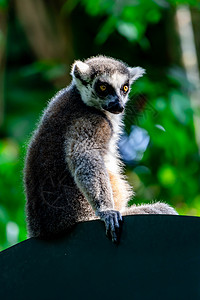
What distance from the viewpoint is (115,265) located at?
1.79 m

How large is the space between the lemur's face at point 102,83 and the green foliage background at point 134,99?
5.7 inches

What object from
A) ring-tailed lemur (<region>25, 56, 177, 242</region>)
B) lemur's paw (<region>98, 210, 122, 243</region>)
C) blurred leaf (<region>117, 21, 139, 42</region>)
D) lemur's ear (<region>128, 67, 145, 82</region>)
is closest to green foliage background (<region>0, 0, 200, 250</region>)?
blurred leaf (<region>117, 21, 139, 42</region>)

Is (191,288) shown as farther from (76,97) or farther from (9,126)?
(9,126)

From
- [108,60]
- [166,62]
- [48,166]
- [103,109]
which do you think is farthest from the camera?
[166,62]

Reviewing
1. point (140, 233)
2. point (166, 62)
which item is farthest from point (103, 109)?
point (166, 62)

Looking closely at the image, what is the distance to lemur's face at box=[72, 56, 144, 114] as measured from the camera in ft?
9.07

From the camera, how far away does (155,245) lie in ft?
5.84

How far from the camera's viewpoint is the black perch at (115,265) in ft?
5.67

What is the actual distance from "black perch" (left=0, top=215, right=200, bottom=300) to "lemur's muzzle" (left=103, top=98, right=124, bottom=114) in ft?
2.91

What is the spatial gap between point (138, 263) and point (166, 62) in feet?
15.1

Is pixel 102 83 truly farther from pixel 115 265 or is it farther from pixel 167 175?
pixel 167 175

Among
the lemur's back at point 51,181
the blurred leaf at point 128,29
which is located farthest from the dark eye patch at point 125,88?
the blurred leaf at point 128,29

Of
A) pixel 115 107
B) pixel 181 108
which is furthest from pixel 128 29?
pixel 115 107

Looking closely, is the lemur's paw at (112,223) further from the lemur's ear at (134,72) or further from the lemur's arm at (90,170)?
the lemur's ear at (134,72)
